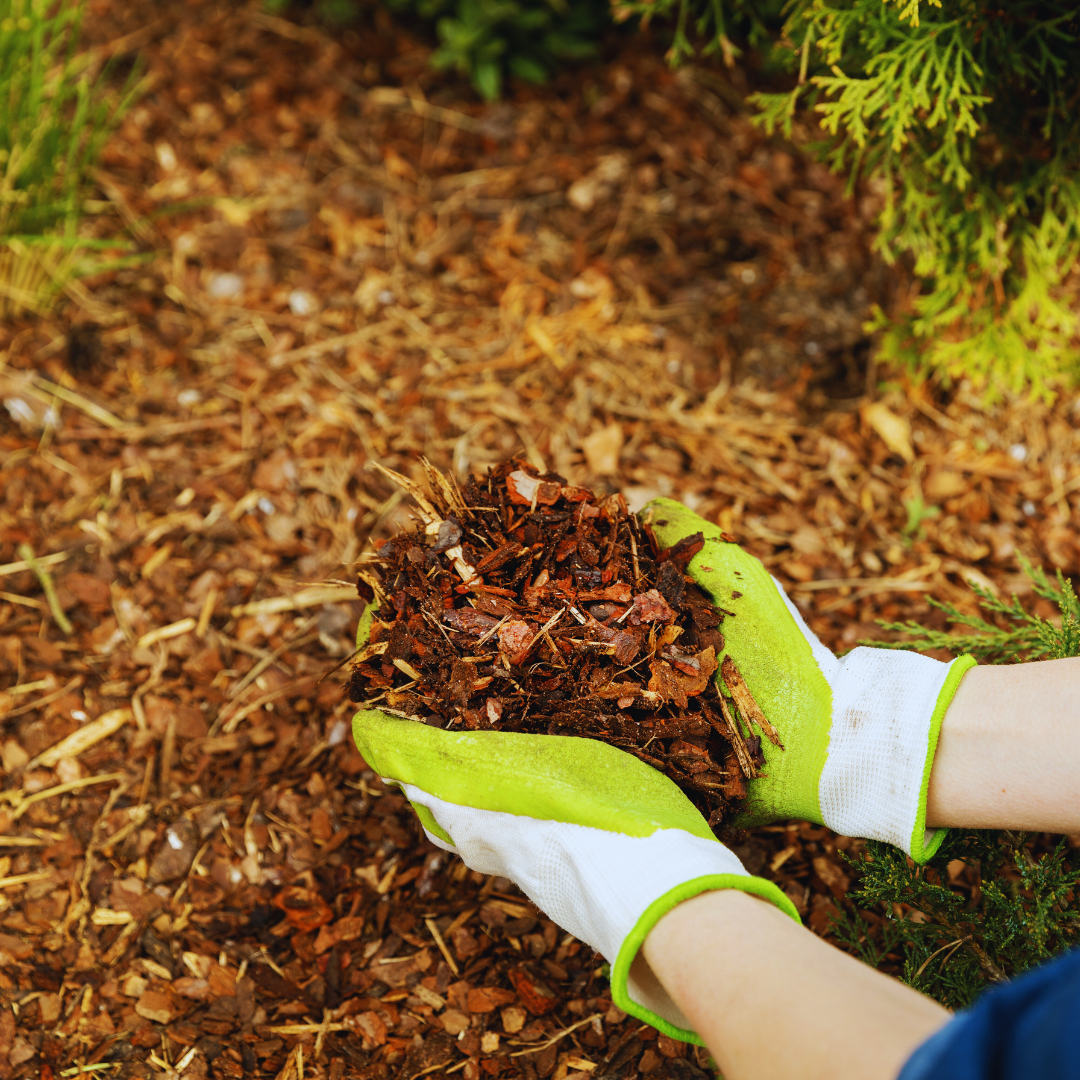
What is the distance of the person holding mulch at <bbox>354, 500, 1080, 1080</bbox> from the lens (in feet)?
3.76

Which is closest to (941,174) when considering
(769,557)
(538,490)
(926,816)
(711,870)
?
(769,557)

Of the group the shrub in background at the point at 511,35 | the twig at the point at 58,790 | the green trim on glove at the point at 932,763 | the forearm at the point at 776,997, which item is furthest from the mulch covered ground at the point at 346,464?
the forearm at the point at 776,997

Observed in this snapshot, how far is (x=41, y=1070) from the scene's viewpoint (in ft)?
5.81

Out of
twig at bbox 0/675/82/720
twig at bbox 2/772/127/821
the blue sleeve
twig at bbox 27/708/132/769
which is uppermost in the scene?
the blue sleeve

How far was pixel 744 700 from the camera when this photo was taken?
5.92ft

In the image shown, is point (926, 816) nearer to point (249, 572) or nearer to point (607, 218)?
point (249, 572)

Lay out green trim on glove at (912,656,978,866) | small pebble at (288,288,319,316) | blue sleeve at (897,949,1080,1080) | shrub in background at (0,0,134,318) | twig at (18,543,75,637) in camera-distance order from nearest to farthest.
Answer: blue sleeve at (897,949,1080,1080) < green trim on glove at (912,656,978,866) < twig at (18,543,75,637) < shrub in background at (0,0,134,318) < small pebble at (288,288,319,316)

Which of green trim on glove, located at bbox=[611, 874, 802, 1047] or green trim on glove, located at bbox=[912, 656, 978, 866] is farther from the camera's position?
green trim on glove, located at bbox=[912, 656, 978, 866]

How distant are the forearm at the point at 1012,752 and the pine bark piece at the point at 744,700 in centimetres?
32

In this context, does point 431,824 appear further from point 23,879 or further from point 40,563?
point 40,563

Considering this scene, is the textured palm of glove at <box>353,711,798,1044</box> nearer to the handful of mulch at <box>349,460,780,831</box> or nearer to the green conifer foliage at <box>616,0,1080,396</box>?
the handful of mulch at <box>349,460,780,831</box>

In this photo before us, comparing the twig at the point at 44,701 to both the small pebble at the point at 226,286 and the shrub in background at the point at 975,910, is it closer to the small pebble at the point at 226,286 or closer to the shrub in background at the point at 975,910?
the small pebble at the point at 226,286

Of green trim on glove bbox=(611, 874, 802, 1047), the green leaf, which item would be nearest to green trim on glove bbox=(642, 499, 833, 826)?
green trim on glove bbox=(611, 874, 802, 1047)

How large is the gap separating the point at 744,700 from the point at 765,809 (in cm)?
25
